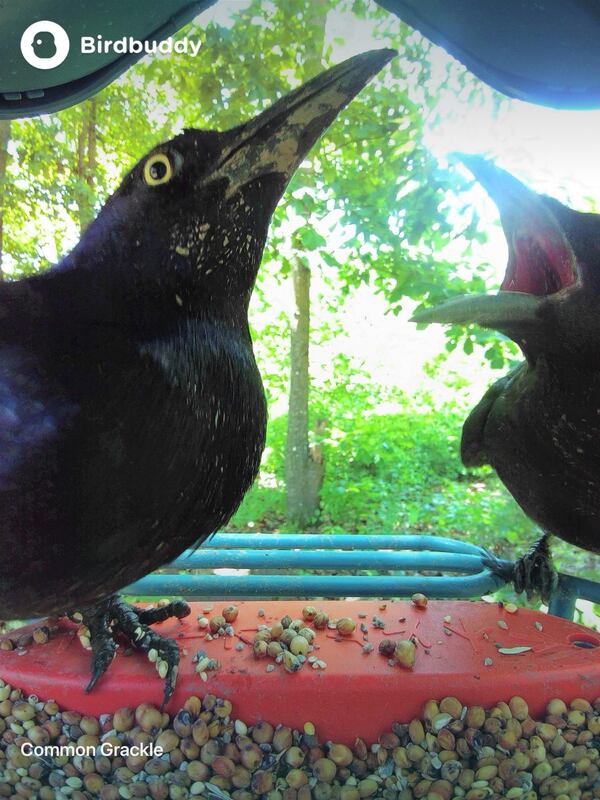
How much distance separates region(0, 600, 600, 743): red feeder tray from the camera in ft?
2.28

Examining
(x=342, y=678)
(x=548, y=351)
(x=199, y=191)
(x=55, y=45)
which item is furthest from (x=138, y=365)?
(x=548, y=351)

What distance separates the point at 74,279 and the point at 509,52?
19.0 inches

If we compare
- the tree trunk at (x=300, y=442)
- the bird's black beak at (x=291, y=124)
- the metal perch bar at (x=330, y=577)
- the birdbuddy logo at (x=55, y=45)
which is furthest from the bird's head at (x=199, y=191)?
the tree trunk at (x=300, y=442)

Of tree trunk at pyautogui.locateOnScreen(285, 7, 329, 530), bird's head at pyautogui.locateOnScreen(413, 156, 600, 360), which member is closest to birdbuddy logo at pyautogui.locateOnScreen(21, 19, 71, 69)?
bird's head at pyautogui.locateOnScreen(413, 156, 600, 360)

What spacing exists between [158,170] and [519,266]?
0.52 metres

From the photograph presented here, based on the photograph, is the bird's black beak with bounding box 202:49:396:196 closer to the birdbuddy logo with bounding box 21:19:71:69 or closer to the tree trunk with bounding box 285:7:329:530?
the birdbuddy logo with bounding box 21:19:71:69

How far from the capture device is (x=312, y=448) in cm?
238

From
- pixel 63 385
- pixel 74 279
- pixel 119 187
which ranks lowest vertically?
pixel 63 385

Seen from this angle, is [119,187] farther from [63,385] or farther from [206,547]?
[206,547]

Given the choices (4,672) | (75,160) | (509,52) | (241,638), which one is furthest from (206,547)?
(509,52)

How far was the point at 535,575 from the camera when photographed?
3.47 feet

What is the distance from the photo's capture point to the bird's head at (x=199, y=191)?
24.2 inches

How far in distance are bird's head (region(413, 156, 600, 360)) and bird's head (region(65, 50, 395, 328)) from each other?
247 mm

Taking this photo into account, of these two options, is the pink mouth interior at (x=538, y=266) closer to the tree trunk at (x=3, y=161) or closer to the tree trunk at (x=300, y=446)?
the tree trunk at (x=3, y=161)
